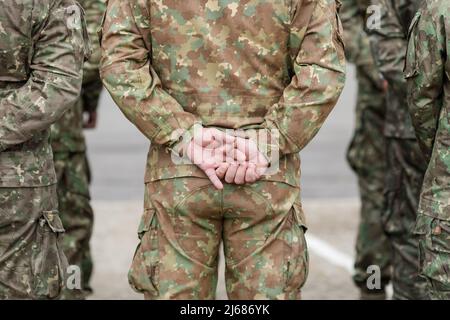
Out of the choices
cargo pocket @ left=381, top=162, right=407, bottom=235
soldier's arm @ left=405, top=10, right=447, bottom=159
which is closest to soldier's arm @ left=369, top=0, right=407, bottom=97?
cargo pocket @ left=381, top=162, right=407, bottom=235

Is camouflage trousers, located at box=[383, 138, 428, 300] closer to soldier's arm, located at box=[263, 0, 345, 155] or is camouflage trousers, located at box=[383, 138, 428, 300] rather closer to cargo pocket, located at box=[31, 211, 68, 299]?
soldier's arm, located at box=[263, 0, 345, 155]

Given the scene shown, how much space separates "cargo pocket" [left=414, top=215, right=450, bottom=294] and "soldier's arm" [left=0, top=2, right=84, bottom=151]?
1529mm

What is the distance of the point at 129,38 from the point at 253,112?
0.56 meters

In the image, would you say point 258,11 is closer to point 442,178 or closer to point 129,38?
point 129,38

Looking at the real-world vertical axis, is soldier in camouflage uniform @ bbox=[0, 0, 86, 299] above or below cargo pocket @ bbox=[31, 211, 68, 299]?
above

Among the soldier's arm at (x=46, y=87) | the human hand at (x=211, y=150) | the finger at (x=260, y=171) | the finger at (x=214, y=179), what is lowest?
the finger at (x=214, y=179)

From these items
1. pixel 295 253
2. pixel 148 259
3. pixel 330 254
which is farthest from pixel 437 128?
pixel 330 254

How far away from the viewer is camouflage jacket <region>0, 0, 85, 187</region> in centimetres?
500

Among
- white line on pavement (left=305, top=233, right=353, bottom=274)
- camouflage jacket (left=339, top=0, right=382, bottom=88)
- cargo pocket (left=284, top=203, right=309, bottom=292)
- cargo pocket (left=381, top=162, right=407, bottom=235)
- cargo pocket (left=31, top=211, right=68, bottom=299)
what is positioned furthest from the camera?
white line on pavement (left=305, top=233, right=353, bottom=274)

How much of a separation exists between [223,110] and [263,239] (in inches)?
20.4

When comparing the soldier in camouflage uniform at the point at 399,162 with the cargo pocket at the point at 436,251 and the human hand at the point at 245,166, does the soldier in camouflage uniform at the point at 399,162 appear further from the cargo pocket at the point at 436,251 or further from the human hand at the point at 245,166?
the human hand at the point at 245,166

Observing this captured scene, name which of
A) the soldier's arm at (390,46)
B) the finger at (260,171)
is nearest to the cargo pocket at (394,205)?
the soldier's arm at (390,46)

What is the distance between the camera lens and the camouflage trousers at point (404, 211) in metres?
6.69

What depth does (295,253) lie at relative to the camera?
15.7ft
